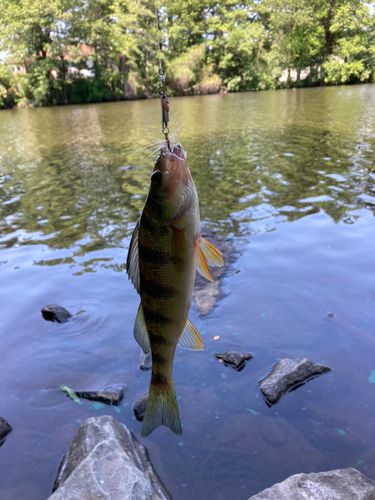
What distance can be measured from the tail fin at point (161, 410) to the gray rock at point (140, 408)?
1.19 m

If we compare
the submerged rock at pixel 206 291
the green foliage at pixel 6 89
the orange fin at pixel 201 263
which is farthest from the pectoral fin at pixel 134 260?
the green foliage at pixel 6 89

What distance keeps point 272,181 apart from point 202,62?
48.0 m

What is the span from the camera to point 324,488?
2605mm

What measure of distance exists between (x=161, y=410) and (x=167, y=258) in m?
1.12

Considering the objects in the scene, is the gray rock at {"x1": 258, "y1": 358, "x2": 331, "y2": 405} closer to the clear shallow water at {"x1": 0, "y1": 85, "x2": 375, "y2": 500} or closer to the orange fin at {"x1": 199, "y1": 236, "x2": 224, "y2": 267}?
the clear shallow water at {"x1": 0, "y1": 85, "x2": 375, "y2": 500}

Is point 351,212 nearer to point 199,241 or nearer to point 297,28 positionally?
point 199,241

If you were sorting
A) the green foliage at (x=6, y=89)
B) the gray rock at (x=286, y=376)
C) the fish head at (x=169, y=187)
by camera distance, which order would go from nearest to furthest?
1. the fish head at (x=169, y=187)
2. the gray rock at (x=286, y=376)
3. the green foliage at (x=6, y=89)

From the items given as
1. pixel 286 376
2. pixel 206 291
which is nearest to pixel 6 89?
pixel 206 291

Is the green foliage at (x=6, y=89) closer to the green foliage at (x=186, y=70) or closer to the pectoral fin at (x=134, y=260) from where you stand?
the green foliage at (x=186, y=70)

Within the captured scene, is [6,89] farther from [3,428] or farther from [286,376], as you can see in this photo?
[286,376]

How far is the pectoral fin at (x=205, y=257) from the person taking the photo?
2324mm

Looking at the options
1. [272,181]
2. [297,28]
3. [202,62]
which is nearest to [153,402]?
[272,181]

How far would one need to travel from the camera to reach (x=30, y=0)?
43.6 meters

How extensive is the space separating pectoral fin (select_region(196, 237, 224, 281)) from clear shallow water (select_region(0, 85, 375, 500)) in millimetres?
1905
